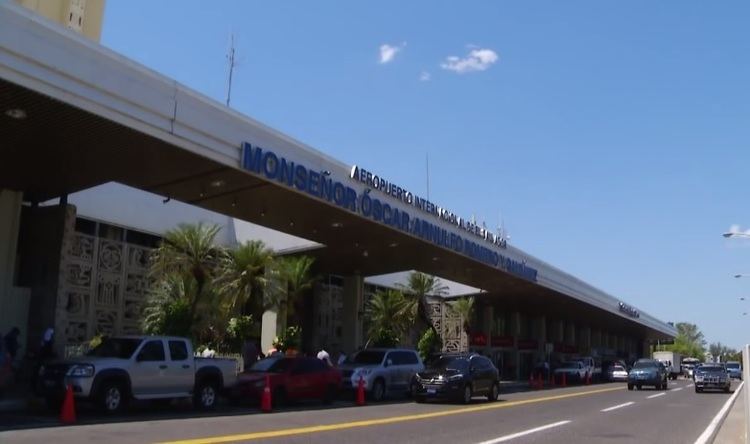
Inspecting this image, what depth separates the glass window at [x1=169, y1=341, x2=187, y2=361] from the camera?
19.5 m

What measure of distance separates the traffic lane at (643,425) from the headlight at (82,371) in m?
9.32

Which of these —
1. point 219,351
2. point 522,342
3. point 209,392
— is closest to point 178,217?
point 219,351

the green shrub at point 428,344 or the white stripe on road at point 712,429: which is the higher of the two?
the green shrub at point 428,344

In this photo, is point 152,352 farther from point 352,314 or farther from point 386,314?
point 386,314

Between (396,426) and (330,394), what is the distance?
7640 millimetres

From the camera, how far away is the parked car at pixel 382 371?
86.7 ft

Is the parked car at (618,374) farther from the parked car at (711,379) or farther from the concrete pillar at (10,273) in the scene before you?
the concrete pillar at (10,273)

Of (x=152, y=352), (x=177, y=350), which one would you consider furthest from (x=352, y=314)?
(x=152, y=352)

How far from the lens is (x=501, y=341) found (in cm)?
6262

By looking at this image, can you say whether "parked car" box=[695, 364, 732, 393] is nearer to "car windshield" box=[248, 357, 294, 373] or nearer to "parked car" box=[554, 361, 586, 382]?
"parked car" box=[554, 361, 586, 382]

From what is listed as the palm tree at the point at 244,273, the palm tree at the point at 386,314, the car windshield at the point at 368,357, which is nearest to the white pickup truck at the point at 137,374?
the car windshield at the point at 368,357

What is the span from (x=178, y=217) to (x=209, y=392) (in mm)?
15120

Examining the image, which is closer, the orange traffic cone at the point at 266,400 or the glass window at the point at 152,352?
the glass window at the point at 152,352

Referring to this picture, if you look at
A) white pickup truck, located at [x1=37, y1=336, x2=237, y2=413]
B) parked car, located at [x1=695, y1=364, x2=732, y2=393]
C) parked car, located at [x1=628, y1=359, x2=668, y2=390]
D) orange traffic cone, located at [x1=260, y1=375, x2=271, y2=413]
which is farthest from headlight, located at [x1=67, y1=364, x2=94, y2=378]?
parked car, located at [x1=695, y1=364, x2=732, y2=393]
